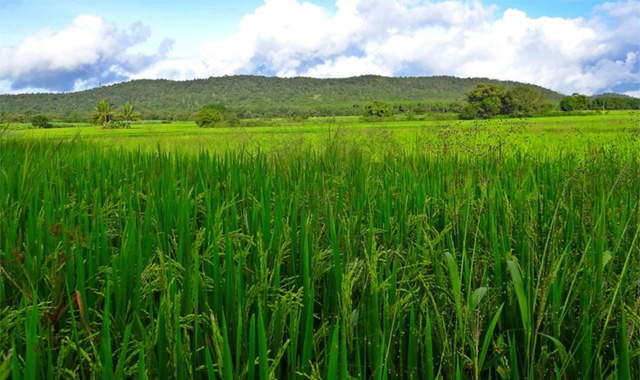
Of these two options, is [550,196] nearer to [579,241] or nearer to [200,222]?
[579,241]

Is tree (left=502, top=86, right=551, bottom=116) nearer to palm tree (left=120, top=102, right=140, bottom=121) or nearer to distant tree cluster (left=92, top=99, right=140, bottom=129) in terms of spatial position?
distant tree cluster (left=92, top=99, right=140, bottom=129)

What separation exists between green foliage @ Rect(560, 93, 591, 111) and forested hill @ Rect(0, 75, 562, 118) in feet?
34.3

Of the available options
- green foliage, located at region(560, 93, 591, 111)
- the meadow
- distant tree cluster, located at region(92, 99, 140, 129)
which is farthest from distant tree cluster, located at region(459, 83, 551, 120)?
the meadow

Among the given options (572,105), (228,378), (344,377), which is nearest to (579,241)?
(344,377)

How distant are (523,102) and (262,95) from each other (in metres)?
39.8

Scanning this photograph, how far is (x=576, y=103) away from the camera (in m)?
45.8

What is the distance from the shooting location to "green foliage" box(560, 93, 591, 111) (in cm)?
4493

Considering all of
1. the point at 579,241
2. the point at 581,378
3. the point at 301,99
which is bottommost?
the point at 581,378

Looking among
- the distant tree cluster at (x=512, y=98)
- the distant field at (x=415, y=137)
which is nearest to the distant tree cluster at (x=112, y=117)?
the distant field at (x=415, y=137)

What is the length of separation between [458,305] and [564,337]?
0.53 m

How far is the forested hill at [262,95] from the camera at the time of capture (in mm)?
42406

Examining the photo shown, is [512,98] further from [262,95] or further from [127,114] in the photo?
[262,95]

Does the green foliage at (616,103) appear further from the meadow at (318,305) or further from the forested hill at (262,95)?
the meadow at (318,305)

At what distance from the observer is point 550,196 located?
8.74 feet
